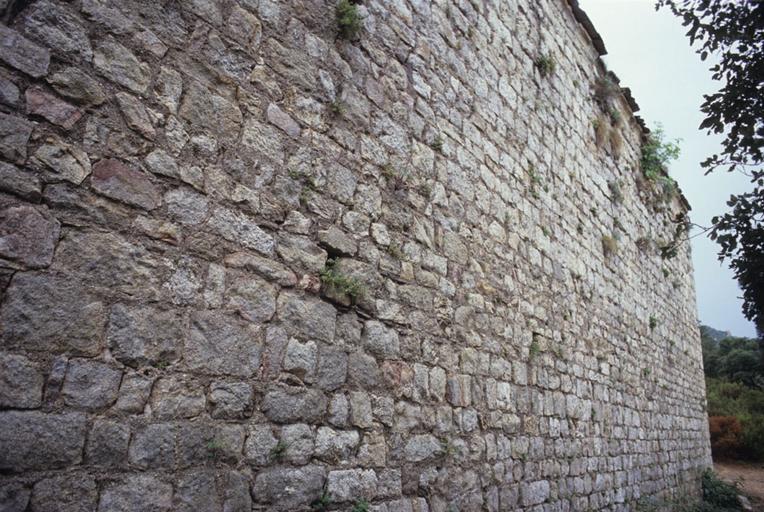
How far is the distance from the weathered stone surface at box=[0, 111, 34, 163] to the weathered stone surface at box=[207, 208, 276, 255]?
794 mm

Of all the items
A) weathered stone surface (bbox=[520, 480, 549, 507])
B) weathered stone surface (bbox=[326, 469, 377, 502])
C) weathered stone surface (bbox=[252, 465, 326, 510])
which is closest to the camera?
weathered stone surface (bbox=[252, 465, 326, 510])

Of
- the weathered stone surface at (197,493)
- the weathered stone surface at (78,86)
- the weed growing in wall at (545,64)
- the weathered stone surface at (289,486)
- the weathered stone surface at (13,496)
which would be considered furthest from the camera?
the weed growing in wall at (545,64)

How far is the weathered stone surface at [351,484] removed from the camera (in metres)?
2.83

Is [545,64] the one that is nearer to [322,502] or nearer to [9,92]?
[322,502]

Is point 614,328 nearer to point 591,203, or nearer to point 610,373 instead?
point 610,373

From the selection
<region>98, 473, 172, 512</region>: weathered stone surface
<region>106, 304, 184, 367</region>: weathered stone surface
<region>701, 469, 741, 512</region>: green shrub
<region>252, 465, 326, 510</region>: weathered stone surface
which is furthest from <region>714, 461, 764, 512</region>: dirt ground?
<region>106, 304, 184, 367</region>: weathered stone surface

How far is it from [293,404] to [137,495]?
84 cm

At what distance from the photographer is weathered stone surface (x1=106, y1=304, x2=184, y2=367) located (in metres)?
2.13

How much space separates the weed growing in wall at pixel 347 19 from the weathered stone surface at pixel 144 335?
84.7 inches

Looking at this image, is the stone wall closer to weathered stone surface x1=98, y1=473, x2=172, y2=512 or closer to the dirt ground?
weathered stone surface x1=98, y1=473, x2=172, y2=512

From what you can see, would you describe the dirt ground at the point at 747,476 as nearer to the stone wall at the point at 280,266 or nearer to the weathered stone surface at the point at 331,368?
the stone wall at the point at 280,266

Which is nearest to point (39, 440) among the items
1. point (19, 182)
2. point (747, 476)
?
point (19, 182)

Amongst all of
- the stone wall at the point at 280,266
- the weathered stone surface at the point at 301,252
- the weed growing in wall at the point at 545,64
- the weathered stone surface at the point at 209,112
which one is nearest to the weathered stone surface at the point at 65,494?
the stone wall at the point at 280,266

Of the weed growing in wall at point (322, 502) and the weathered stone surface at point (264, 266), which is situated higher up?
the weathered stone surface at point (264, 266)
